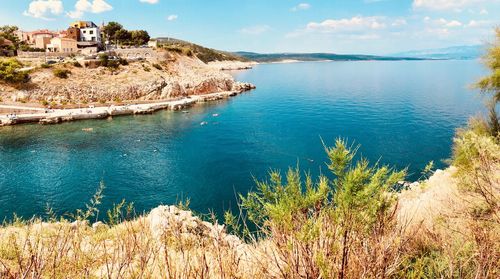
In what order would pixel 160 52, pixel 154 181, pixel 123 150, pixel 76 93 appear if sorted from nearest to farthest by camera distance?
1. pixel 154 181
2. pixel 123 150
3. pixel 76 93
4. pixel 160 52

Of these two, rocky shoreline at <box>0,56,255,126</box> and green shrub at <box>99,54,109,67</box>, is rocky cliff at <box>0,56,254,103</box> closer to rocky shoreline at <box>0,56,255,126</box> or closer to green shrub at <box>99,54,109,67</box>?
rocky shoreline at <box>0,56,255,126</box>

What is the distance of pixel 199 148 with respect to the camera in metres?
40.3

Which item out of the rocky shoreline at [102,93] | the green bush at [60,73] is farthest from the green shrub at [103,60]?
the green bush at [60,73]

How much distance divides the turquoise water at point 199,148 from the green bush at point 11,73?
52.8 ft

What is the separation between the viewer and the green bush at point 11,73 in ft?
186

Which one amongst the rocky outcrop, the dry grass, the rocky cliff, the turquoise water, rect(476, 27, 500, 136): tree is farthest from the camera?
the rocky cliff

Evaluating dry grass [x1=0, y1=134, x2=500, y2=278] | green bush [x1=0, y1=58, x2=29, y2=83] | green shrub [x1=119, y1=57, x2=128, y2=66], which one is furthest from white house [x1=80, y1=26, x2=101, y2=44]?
dry grass [x1=0, y1=134, x2=500, y2=278]

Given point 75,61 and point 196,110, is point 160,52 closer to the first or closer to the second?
point 75,61

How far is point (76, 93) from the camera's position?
61.8 m

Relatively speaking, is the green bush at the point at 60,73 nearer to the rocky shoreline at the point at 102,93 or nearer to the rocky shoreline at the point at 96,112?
the rocky shoreline at the point at 102,93

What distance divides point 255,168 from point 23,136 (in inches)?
1352

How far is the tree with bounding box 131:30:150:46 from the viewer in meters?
98.2

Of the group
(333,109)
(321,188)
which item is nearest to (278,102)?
(333,109)

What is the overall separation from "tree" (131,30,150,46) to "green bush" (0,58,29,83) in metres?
43.2
